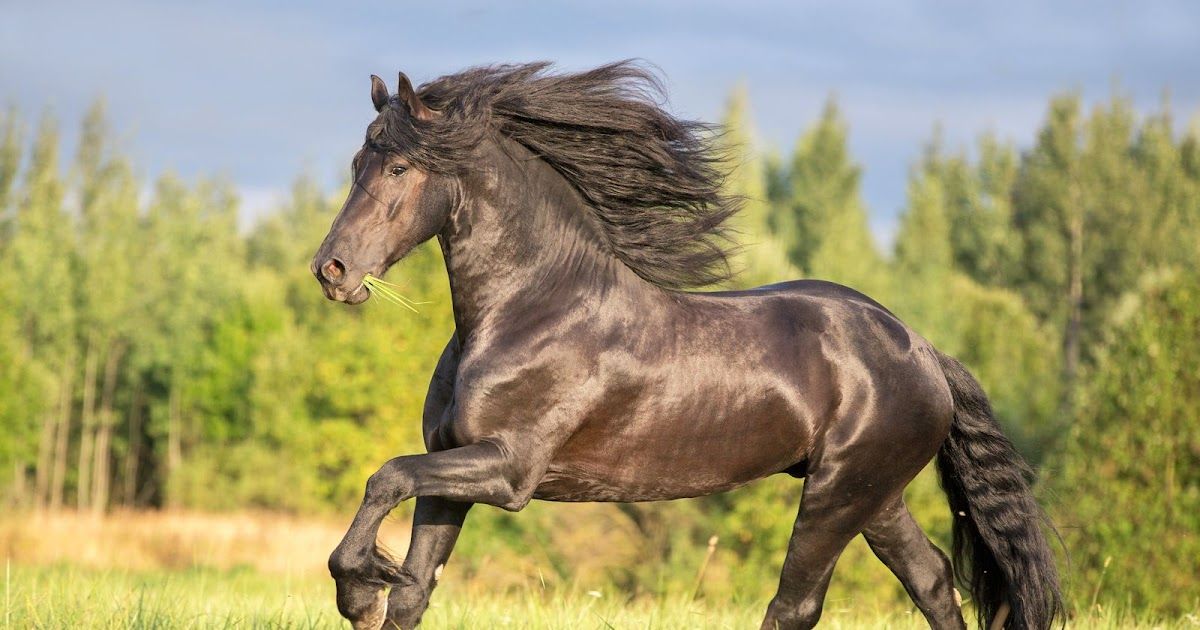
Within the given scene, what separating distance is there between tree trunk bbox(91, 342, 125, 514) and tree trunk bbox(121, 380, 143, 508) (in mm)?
755

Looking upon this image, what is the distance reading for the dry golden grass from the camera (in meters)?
28.6

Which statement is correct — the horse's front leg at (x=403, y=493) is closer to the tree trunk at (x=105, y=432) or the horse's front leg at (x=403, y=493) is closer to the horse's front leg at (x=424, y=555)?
the horse's front leg at (x=424, y=555)

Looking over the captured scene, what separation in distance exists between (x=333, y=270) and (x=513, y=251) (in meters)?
0.75

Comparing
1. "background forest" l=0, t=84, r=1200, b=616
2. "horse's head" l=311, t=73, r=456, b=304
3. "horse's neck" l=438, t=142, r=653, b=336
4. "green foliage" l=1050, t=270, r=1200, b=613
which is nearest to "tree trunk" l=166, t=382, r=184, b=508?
"background forest" l=0, t=84, r=1200, b=616

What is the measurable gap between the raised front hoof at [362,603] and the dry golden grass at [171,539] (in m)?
22.4

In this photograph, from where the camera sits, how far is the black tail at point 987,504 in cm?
592

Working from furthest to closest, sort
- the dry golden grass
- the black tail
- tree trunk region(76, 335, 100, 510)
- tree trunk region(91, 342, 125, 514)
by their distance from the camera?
tree trunk region(91, 342, 125, 514) → tree trunk region(76, 335, 100, 510) → the dry golden grass → the black tail

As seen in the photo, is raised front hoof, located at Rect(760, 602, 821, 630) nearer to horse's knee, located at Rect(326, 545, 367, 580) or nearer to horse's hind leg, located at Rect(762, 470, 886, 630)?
horse's hind leg, located at Rect(762, 470, 886, 630)

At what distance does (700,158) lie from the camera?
17.5 ft

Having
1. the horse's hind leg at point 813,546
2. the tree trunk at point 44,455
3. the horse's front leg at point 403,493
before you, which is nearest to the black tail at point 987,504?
the horse's hind leg at point 813,546

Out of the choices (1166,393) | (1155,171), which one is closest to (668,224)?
(1166,393)

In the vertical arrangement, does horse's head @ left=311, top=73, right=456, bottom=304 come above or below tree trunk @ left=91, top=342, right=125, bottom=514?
above

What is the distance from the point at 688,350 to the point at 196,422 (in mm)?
43590

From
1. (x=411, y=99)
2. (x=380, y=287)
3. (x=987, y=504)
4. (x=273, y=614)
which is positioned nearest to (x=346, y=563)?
(x=380, y=287)
